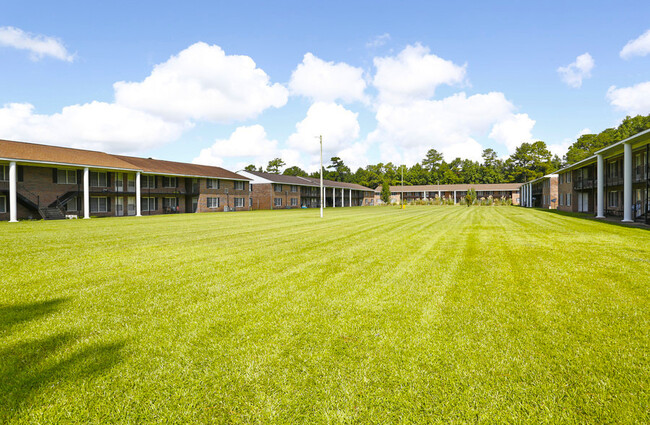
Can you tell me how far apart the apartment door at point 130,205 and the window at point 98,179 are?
10.4 ft

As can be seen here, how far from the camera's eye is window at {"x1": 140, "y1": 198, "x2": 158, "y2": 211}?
36812mm

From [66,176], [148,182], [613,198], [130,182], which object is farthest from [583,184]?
[66,176]

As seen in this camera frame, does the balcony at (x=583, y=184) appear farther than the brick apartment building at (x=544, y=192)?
No

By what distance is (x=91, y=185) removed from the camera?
1235 inches

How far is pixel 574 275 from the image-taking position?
684cm

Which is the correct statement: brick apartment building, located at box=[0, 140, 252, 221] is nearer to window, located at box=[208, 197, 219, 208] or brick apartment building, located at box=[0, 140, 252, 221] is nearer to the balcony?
window, located at box=[208, 197, 219, 208]

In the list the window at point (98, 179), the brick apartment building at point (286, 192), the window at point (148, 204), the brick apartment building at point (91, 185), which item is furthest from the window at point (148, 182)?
the brick apartment building at point (286, 192)

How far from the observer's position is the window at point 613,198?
28922 mm

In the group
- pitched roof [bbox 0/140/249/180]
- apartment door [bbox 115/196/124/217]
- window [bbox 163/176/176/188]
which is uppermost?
pitched roof [bbox 0/140/249/180]

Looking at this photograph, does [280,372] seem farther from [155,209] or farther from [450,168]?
[450,168]

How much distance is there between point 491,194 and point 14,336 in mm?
95025

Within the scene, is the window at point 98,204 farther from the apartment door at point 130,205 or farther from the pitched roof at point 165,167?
the pitched roof at point 165,167

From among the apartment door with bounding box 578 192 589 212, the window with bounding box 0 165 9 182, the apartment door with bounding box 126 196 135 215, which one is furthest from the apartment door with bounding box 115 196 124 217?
the apartment door with bounding box 578 192 589 212

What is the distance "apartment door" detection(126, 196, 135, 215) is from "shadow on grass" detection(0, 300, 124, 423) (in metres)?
35.2
